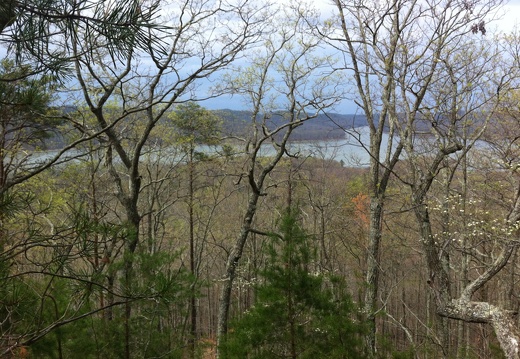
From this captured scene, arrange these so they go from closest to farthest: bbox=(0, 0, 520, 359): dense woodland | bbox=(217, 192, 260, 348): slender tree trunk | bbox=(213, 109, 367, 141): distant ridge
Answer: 1. bbox=(0, 0, 520, 359): dense woodland
2. bbox=(217, 192, 260, 348): slender tree trunk
3. bbox=(213, 109, 367, 141): distant ridge

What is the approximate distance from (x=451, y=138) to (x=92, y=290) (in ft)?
16.5

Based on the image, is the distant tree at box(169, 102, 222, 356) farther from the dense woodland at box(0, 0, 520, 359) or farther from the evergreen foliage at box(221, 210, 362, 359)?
the evergreen foliage at box(221, 210, 362, 359)

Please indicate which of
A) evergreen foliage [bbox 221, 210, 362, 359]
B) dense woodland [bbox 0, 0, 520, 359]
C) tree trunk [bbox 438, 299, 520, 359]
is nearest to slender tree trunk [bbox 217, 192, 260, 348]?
dense woodland [bbox 0, 0, 520, 359]

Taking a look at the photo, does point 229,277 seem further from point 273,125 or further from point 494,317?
point 494,317

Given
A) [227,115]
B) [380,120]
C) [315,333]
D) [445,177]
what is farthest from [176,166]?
[315,333]

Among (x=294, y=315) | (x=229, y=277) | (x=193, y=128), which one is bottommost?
(x=229, y=277)

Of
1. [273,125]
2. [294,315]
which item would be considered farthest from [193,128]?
[294,315]

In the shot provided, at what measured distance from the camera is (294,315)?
4.47 metres

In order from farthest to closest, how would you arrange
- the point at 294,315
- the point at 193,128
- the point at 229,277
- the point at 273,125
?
the point at 193,128 → the point at 273,125 → the point at 229,277 → the point at 294,315

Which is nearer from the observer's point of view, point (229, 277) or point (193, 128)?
point (229, 277)

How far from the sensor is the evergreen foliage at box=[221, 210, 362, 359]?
Answer: 429cm

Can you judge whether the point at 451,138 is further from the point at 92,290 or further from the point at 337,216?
the point at 337,216

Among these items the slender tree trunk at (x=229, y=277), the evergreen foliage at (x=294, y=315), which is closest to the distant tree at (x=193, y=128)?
the slender tree trunk at (x=229, y=277)

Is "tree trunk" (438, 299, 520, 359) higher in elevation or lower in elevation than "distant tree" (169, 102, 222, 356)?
lower
